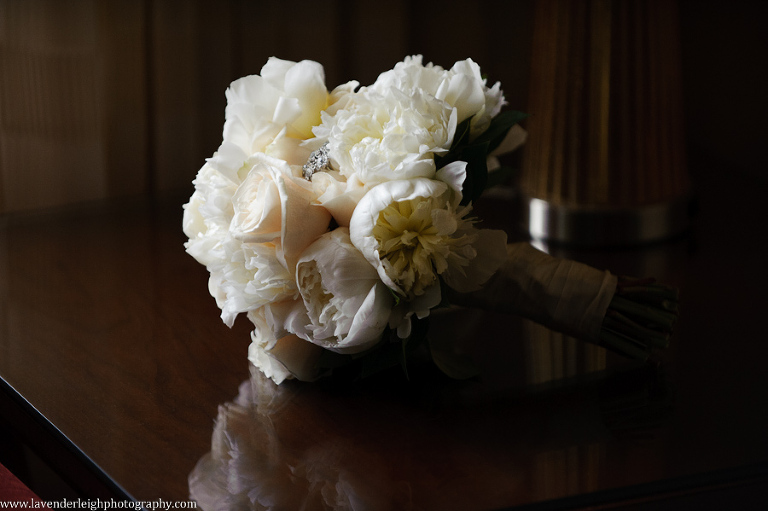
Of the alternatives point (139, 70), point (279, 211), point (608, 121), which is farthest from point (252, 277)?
point (139, 70)

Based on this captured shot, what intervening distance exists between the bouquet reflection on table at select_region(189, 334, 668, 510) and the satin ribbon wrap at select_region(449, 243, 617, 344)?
46 millimetres

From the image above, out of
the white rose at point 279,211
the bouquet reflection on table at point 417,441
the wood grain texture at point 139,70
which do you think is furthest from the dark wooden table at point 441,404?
the wood grain texture at point 139,70

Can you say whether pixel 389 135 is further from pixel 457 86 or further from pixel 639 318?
pixel 639 318

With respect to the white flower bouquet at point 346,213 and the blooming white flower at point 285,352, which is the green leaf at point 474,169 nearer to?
the white flower bouquet at point 346,213

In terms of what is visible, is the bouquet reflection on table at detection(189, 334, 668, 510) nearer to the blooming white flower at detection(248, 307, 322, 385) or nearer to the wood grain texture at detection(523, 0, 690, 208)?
the blooming white flower at detection(248, 307, 322, 385)

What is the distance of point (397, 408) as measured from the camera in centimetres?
52

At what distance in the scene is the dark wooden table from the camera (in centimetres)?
44

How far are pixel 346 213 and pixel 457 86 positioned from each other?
0.11 meters

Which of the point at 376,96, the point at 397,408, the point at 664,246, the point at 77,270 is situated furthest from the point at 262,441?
the point at 664,246

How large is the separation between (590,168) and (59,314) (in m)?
0.52

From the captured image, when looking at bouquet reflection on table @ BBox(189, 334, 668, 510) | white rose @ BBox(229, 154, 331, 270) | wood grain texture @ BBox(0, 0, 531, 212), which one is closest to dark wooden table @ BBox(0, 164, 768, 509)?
bouquet reflection on table @ BBox(189, 334, 668, 510)

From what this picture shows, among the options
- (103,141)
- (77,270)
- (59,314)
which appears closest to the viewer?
(59,314)

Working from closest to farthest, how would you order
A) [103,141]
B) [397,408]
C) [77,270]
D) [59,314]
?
[397,408] < [59,314] < [77,270] < [103,141]

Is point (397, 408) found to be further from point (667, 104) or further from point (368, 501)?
point (667, 104)
